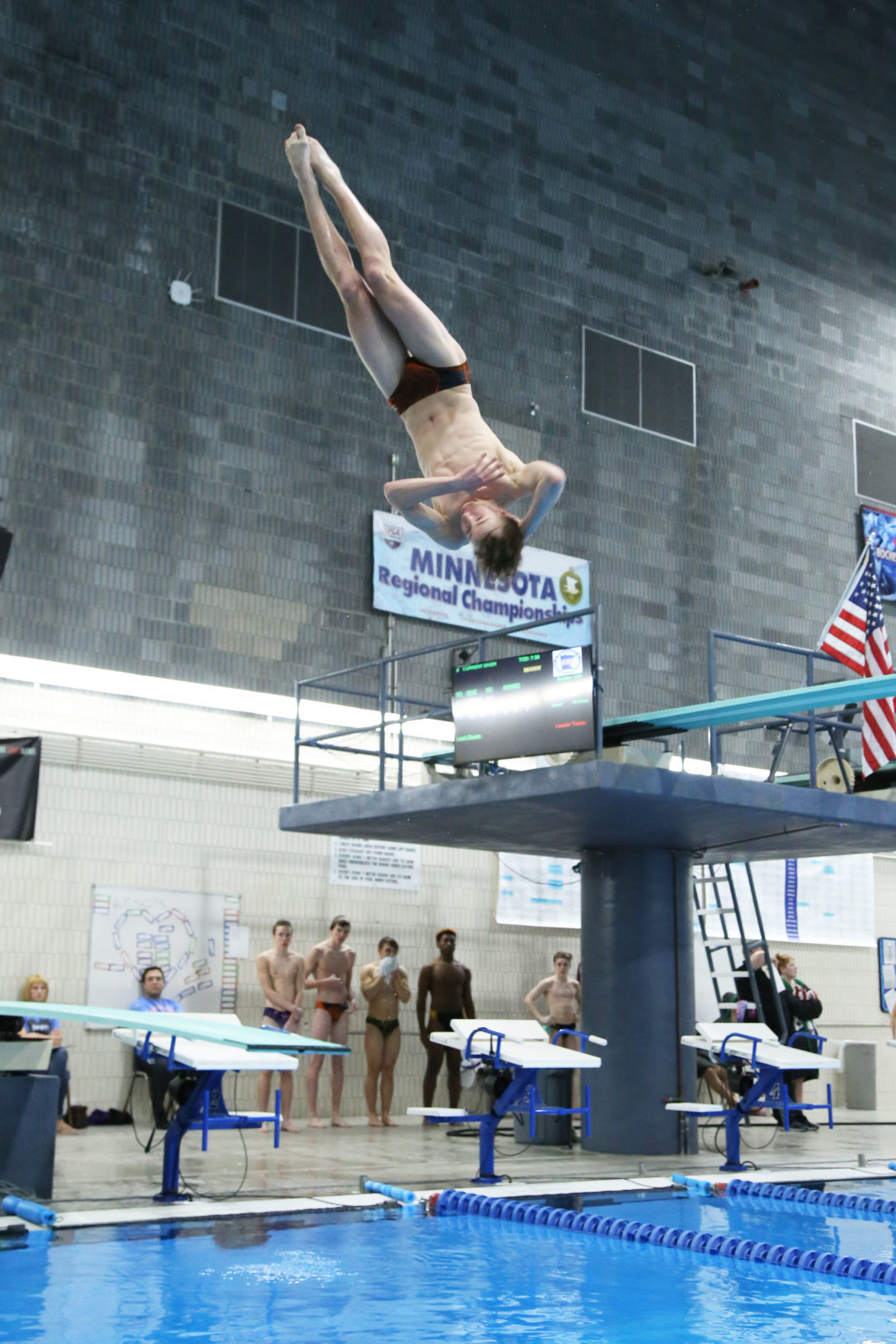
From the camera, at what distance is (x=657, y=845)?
1312 centimetres

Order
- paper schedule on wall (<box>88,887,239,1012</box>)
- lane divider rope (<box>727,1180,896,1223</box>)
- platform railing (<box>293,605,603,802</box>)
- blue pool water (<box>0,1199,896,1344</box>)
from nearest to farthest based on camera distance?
blue pool water (<box>0,1199,896,1344</box>) < lane divider rope (<box>727,1180,896,1223</box>) < platform railing (<box>293,605,603,802</box>) < paper schedule on wall (<box>88,887,239,1012</box>)

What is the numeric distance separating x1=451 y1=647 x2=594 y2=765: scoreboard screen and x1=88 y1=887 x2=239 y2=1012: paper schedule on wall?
481 cm

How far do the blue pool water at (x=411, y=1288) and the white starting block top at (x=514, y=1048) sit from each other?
172 centimetres

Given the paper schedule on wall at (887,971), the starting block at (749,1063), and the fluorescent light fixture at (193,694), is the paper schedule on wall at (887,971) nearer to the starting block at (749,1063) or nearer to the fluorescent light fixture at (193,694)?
the fluorescent light fixture at (193,694)

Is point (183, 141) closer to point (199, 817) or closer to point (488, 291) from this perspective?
point (488, 291)

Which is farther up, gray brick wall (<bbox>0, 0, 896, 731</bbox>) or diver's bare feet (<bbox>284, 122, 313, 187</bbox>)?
gray brick wall (<bbox>0, 0, 896, 731</bbox>)

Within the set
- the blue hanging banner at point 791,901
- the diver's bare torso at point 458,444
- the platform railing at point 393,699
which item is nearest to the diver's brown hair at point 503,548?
the diver's bare torso at point 458,444

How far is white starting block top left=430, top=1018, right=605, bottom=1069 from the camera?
1083cm

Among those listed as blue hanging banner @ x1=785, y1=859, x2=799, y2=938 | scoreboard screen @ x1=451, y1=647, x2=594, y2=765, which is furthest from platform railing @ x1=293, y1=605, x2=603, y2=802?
blue hanging banner @ x1=785, y1=859, x2=799, y2=938

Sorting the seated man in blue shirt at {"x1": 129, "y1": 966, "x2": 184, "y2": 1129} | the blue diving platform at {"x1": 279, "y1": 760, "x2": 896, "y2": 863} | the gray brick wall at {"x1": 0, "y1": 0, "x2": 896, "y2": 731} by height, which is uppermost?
the gray brick wall at {"x1": 0, "y1": 0, "x2": 896, "y2": 731}

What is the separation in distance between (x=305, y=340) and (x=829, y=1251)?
1158 centimetres

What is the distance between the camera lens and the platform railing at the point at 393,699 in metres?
10.6

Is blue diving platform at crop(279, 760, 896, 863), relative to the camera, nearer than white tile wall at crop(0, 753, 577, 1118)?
Yes

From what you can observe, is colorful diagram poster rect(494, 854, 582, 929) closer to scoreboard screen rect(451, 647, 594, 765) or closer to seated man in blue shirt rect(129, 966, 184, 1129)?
seated man in blue shirt rect(129, 966, 184, 1129)
